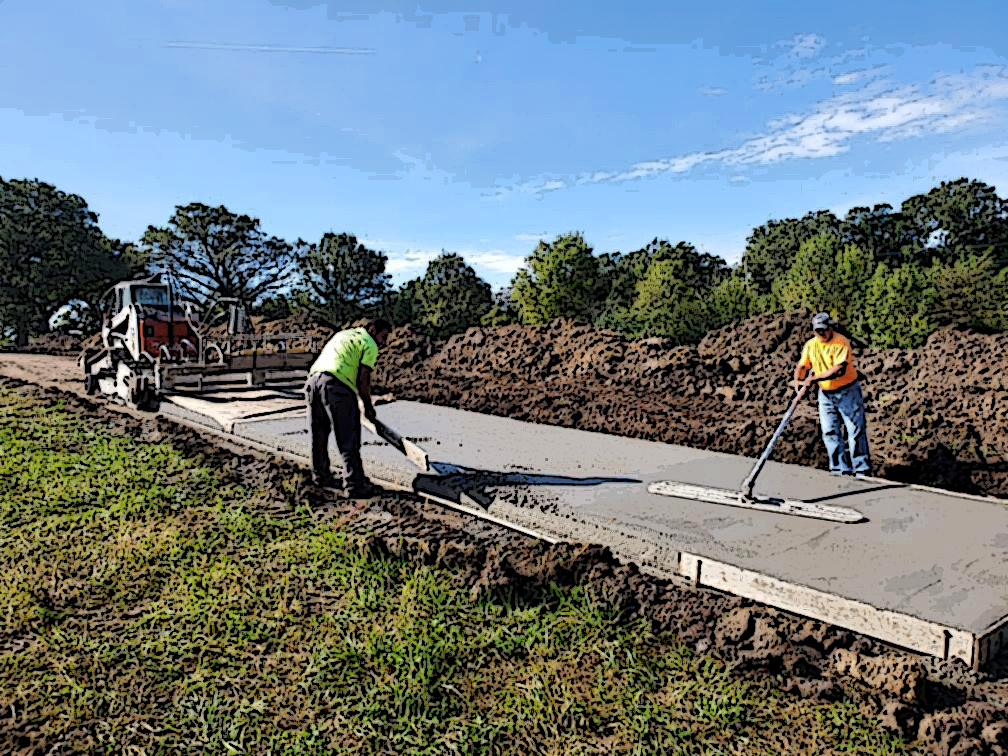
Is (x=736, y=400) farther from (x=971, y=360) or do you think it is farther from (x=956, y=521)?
(x=956, y=521)

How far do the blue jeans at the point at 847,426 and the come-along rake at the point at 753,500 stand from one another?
4.46ft

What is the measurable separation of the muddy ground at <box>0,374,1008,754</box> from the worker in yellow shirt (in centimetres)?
281

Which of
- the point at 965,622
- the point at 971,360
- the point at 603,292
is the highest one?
the point at 603,292

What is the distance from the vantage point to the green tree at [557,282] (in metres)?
29.2

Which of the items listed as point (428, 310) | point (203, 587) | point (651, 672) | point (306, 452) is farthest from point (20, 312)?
point (651, 672)

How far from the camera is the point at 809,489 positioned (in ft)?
16.8

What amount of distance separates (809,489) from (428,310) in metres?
28.5

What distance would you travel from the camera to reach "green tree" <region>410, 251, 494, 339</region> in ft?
105

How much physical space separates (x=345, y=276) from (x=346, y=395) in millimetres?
28655

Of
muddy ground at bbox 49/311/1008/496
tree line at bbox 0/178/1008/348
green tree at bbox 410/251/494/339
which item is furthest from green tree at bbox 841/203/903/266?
muddy ground at bbox 49/311/1008/496

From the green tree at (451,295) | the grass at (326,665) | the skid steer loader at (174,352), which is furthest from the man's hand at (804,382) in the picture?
the green tree at (451,295)

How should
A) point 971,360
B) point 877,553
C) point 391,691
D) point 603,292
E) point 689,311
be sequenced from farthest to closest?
point 603,292 → point 689,311 → point 971,360 → point 877,553 → point 391,691

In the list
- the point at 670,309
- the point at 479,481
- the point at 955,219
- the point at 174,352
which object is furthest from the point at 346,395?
the point at 955,219

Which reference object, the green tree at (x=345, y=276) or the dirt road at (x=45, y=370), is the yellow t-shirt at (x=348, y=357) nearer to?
the dirt road at (x=45, y=370)
